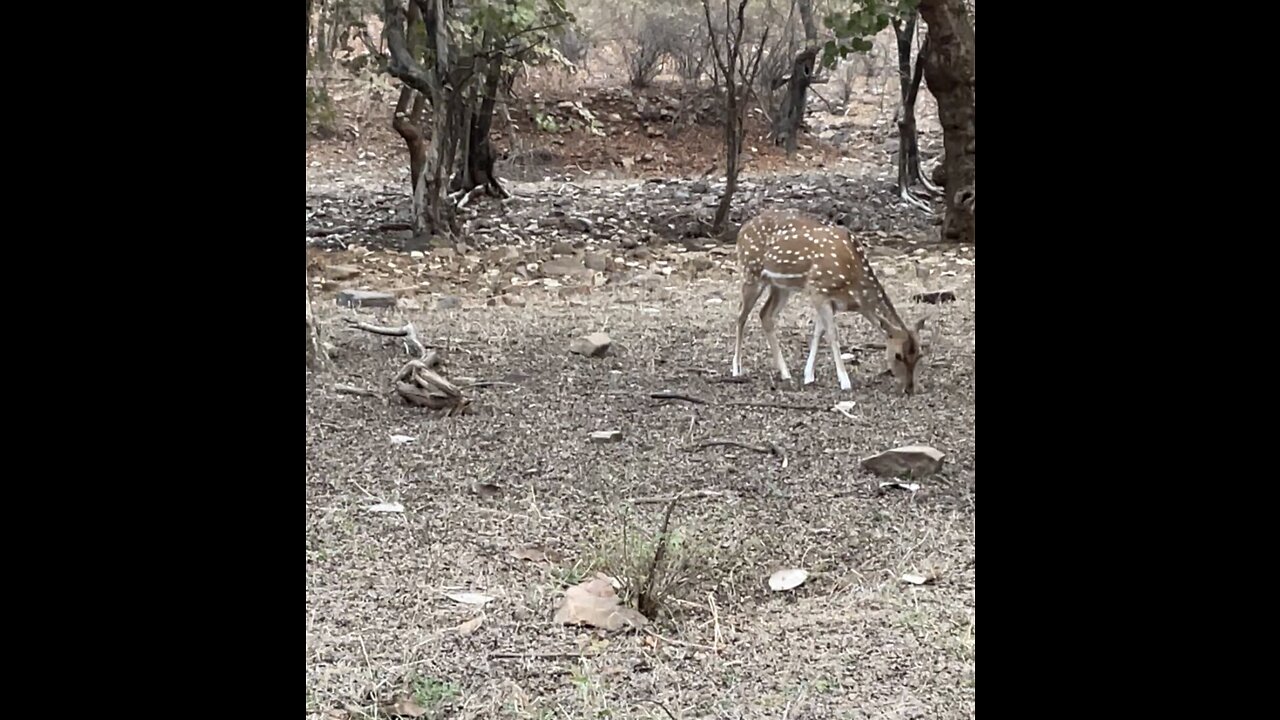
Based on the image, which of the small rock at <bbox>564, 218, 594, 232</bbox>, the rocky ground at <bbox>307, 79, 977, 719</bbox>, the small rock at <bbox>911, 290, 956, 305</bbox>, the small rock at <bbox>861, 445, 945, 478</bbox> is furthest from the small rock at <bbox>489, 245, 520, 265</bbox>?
the small rock at <bbox>861, 445, 945, 478</bbox>

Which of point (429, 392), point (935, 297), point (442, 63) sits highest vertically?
point (442, 63)

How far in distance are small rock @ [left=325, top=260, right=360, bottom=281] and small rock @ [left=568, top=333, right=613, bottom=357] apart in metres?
3.49

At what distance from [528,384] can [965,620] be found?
3176 mm

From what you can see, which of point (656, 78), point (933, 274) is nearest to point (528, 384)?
point (933, 274)

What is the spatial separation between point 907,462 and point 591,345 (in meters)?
2.48

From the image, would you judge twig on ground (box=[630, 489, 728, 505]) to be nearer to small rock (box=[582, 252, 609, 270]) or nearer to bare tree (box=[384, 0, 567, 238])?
small rock (box=[582, 252, 609, 270])

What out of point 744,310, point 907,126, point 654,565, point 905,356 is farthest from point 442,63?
point 654,565

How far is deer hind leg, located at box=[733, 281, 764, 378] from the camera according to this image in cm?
624

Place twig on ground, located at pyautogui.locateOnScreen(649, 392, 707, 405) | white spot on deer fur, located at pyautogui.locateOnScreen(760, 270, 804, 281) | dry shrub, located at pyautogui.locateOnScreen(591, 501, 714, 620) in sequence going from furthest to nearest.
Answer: white spot on deer fur, located at pyautogui.locateOnScreen(760, 270, 804, 281), twig on ground, located at pyautogui.locateOnScreen(649, 392, 707, 405), dry shrub, located at pyautogui.locateOnScreen(591, 501, 714, 620)

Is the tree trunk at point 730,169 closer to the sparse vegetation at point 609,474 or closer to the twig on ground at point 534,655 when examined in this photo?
the sparse vegetation at point 609,474

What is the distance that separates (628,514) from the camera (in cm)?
408

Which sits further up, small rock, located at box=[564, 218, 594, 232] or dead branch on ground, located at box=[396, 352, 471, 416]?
small rock, located at box=[564, 218, 594, 232]

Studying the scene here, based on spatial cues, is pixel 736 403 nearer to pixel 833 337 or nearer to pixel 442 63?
pixel 833 337

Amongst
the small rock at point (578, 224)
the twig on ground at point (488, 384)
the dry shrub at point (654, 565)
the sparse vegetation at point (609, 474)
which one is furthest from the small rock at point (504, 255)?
the dry shrub at point (654, 565)
